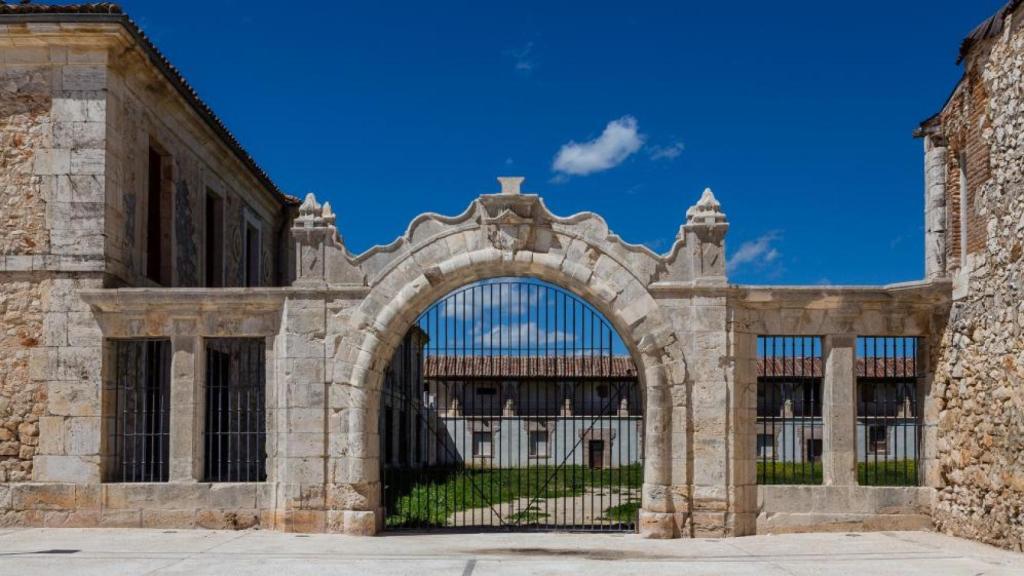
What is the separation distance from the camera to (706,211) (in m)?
12.4

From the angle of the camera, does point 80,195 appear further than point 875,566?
Yes

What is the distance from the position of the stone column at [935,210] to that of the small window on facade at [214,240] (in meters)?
→ 11.7

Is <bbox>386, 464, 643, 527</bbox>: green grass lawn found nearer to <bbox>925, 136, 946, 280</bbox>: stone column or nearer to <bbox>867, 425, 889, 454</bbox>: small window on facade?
A: <bbox>867, 425, 889, 454</bbox>: small window on facade

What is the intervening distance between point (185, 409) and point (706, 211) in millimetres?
6753

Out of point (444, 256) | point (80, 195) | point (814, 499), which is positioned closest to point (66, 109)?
point (80, 195)

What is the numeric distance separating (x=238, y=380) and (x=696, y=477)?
8677 mm

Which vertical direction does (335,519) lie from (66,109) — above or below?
below

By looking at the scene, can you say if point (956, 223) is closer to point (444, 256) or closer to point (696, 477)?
point (696, 477)

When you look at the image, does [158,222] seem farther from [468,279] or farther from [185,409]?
[468,279]

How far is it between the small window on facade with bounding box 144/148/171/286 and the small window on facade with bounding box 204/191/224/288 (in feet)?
8.20

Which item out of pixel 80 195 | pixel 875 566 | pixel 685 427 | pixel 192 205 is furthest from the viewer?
pixel 192 205

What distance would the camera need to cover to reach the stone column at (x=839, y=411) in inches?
484

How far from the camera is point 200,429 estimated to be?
1258 centimetres

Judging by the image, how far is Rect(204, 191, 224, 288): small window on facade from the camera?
59.7 ft
